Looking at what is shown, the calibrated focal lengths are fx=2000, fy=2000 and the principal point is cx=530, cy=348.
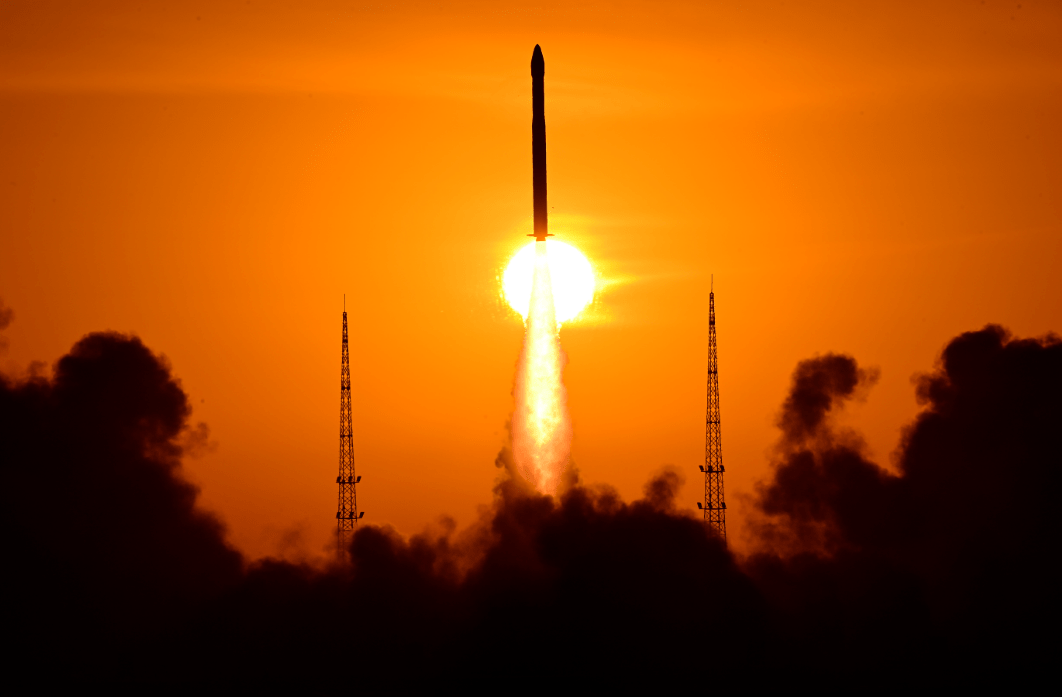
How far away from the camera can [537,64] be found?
111 meters

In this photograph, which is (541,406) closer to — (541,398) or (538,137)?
(541,398)

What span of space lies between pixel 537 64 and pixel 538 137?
409 cm

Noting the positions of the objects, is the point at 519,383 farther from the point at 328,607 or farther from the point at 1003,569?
the point at 1003,569

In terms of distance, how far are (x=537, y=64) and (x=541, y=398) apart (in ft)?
61.1

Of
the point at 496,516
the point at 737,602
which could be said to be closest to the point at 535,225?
the point at 496,516

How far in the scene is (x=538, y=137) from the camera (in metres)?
111

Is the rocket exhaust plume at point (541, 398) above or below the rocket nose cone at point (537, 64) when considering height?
below

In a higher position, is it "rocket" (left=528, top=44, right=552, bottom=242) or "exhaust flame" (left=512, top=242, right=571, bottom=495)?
"rocket" (left=528, top=44, right=552, bottom=242)

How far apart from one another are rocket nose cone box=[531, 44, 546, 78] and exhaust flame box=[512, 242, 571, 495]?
967 centimetres

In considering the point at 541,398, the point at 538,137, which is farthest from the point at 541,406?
the point at 538,137

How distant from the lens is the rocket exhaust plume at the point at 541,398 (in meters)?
109

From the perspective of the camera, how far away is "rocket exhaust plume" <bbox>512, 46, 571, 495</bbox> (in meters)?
109

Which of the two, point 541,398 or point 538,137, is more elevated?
point 538,137

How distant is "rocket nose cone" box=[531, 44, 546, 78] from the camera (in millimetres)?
111188
